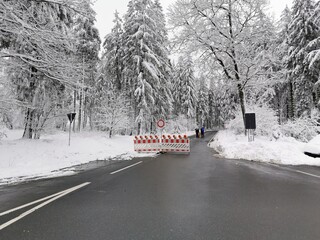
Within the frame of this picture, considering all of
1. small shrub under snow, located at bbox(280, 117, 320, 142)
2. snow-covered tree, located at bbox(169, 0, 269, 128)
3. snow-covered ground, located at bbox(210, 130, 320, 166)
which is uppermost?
snow-covered tree, located at bbox(169, 0, 269, 128)

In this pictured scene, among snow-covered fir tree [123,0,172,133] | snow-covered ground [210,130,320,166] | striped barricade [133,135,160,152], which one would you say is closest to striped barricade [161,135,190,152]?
striped barricade [133,135,160,152]

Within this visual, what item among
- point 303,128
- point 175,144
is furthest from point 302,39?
point 175,144

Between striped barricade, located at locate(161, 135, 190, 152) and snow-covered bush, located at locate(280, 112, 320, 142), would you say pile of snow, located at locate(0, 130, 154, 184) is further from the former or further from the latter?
snow-covered bush, located at locate(280, 112, 320, 142)

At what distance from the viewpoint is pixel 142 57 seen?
83.6 ft

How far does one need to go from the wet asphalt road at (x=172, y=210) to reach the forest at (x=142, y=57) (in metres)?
5.18

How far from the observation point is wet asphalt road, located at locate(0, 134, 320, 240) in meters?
3.08

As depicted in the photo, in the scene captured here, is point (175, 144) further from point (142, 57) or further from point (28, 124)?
point (142, 57)

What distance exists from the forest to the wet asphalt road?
518 cm

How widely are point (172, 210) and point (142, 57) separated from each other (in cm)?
2349

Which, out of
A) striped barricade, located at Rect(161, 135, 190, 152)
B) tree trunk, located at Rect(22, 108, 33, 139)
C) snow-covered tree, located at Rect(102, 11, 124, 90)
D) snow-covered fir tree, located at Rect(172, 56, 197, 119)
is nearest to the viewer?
tree trunk, located at Rect(22, 108, 33, 139)

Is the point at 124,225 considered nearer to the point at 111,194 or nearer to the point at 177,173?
the point at 111,194

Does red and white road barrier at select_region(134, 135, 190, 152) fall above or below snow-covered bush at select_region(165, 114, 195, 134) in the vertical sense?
below

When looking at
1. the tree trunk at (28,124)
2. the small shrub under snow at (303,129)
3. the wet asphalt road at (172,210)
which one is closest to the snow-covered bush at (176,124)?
the small shrub under snow at (303,129)

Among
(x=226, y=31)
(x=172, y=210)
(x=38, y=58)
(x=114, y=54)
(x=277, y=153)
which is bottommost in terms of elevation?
(x=172, y=210)
